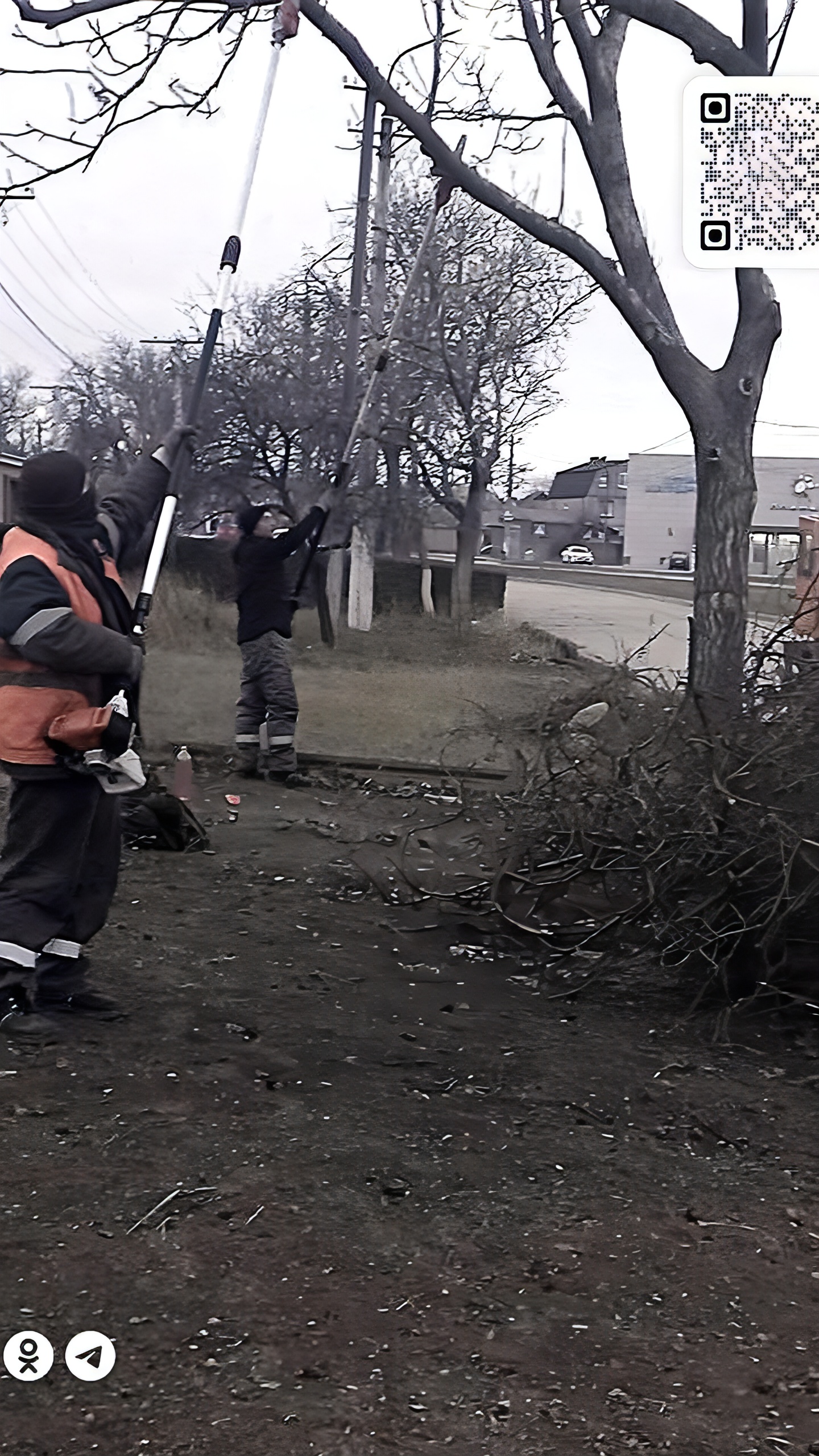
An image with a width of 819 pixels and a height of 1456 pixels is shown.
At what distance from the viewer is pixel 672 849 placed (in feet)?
15.4

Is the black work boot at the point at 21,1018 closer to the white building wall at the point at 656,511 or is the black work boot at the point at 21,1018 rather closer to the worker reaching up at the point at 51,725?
the worker reaching up at the point at 51,725

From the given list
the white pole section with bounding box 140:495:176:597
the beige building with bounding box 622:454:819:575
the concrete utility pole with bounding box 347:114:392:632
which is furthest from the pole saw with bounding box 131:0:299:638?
the concrete utility pole with bounding box 347:114:392:632

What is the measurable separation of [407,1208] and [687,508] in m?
13.1

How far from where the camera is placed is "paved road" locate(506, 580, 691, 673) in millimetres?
14539

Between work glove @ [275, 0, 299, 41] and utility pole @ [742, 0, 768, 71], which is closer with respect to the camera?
work glove @ [275, 0, 299, 41]

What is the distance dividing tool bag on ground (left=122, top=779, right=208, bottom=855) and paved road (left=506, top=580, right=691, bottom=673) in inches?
235

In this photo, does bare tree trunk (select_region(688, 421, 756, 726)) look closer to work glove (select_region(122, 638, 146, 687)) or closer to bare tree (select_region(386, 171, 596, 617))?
work glove (select_region(122, 638, 146, 687))

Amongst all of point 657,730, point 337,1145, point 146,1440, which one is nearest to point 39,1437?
point 146,1440

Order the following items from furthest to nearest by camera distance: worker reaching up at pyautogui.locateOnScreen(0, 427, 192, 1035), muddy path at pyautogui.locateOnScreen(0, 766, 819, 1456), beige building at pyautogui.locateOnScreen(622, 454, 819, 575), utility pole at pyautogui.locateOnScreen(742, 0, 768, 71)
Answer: beige building at pyautogui.locateOnScreen(622, 454, 819, 575), utility pole at pyautogui.locateOnScreen(742, 0, 768, 71), worker reaching up at pyautogui.locateOnScreen(0, 427, 192, 1035), muddy path at pyautogui.locateOnScreen(0, 766, 819, 1456)

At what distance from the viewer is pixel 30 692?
4.24 m

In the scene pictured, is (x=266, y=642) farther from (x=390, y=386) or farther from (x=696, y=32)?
(x=390, y=386)

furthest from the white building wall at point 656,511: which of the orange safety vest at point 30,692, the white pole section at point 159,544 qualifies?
the orange safety vest at point 30,692

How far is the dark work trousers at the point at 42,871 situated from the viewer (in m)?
4.26

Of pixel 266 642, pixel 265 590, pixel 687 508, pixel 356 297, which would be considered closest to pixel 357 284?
pixel 356 297
